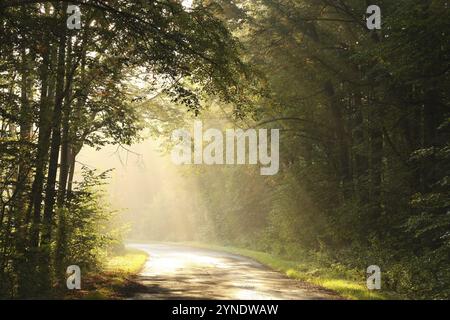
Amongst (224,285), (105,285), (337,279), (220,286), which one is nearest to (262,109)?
(337,279)

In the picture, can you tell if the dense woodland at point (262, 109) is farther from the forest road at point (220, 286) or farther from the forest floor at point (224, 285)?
the forest road at point (220, 286)

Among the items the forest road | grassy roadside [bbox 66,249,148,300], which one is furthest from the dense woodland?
the forest road

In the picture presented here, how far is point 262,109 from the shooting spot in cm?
1980

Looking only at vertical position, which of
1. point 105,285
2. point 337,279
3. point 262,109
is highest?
point 262,109

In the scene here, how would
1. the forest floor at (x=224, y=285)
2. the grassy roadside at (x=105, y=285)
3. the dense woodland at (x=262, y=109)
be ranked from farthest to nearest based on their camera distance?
the forest floor at (x=224, y=285) < the grassy roadside at (x=105, y=285) < the dense woodland at (x=262, y=109)

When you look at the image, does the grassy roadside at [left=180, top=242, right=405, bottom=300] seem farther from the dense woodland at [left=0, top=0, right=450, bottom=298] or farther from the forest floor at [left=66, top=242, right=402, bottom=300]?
the dense woodland at [left=0, top=0, right=450, bottom=298]

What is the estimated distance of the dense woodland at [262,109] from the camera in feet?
37.7

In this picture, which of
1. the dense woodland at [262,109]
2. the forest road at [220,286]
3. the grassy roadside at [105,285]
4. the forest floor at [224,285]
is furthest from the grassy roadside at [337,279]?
the grassy roadside at [105,285]

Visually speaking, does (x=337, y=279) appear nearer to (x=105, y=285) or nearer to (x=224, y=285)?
(x=224, y=285)

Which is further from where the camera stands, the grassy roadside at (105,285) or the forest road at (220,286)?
the forest road at (220,286)

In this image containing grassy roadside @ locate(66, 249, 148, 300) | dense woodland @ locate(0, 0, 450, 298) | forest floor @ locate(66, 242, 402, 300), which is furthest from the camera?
forest floor @ locate(66, 242, 402, 300)

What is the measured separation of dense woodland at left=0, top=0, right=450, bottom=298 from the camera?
37.7 feet
